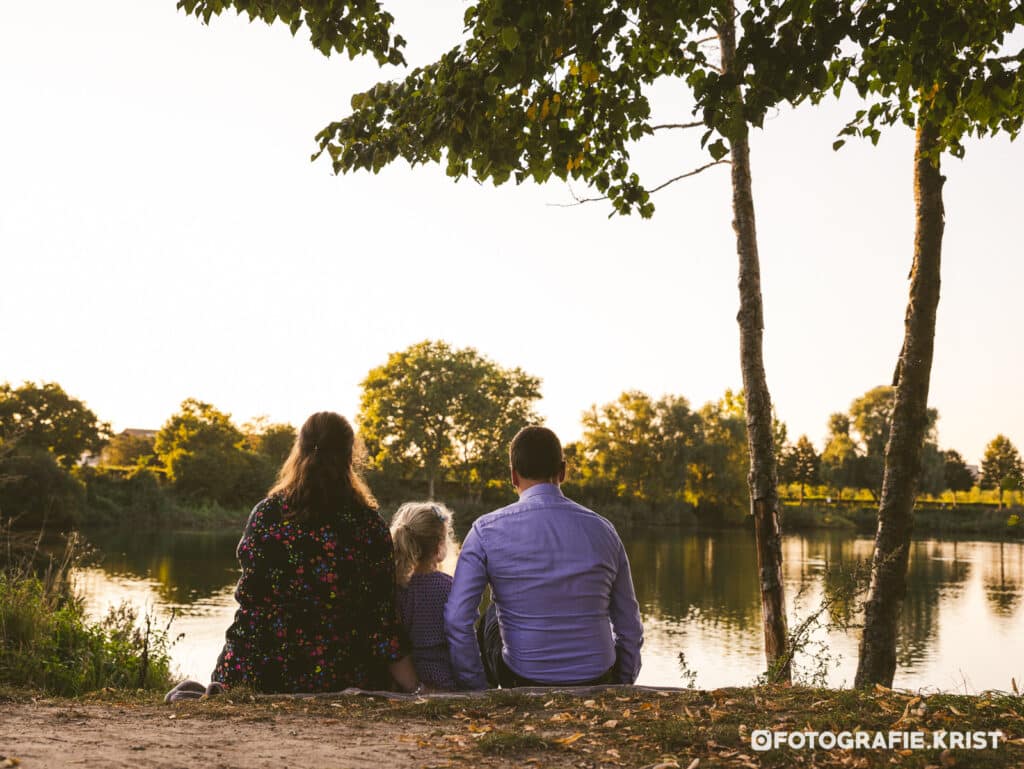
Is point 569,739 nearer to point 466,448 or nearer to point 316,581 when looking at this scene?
point 316,581

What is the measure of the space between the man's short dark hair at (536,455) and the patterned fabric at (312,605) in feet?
2.07

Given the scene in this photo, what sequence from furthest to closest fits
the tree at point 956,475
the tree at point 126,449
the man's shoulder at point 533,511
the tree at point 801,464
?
1. the tree at point 801,464
2. the tree at point 956,475
3. the tree at point 126,449
4. the man's shoulder at point 533,511

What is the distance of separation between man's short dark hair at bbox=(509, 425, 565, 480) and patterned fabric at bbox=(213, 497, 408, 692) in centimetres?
63

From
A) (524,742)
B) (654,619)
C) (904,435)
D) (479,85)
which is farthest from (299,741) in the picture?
(654,619)

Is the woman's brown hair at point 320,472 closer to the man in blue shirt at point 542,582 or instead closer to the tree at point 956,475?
the man in blue shirt at point 542,582

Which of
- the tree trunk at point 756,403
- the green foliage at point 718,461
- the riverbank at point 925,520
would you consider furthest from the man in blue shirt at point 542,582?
the green foliage at point 718,461

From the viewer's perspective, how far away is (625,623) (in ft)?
13.1

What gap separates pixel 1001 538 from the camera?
4209 centimetres

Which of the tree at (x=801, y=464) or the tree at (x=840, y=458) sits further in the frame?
the tree at (x=801, y=464)

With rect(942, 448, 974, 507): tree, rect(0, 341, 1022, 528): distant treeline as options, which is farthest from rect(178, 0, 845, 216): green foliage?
rect(942, 448, 974, 507): tree

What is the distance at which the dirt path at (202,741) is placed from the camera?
2.87 m

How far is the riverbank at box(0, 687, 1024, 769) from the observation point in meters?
2.92

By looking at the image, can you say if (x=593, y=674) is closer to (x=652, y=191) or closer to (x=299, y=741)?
(x=299, y=741)

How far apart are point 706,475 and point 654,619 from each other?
33195mm
